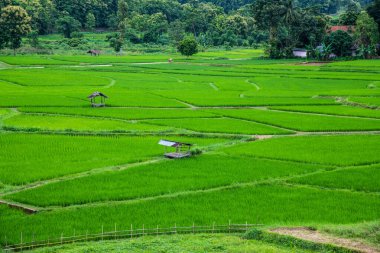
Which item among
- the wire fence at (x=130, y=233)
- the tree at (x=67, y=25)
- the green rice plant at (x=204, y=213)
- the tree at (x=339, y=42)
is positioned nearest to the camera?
the wire fence at (x=130, y=233)

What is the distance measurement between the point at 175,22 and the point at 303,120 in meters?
72.2

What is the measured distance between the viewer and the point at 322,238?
14.3 m

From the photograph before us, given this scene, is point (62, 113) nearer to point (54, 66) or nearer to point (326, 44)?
point (54, 66)

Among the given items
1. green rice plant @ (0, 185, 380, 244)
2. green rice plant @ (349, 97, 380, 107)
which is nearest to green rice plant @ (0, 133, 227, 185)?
green rice plant @ (0, 185, 380, 244)

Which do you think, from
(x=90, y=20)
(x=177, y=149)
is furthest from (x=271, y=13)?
(x=177, y=149)

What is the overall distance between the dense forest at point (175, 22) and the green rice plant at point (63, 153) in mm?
54187

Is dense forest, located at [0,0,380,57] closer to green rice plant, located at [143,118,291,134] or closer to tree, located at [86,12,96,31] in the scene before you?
tree, located at [86,12,96,31]

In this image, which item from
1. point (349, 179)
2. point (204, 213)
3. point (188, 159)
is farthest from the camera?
point (188, 159)

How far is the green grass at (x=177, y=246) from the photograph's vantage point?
44.9ft

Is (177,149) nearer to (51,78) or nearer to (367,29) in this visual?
(51,78)

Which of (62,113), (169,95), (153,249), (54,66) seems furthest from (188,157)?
(54,66)

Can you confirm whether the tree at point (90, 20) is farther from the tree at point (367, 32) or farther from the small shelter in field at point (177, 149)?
the small shelter in field at point (177, 149)

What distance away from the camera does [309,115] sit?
34281 mm

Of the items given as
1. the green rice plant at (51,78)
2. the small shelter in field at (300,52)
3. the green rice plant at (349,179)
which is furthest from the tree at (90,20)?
the green rice plant at (349,179)
